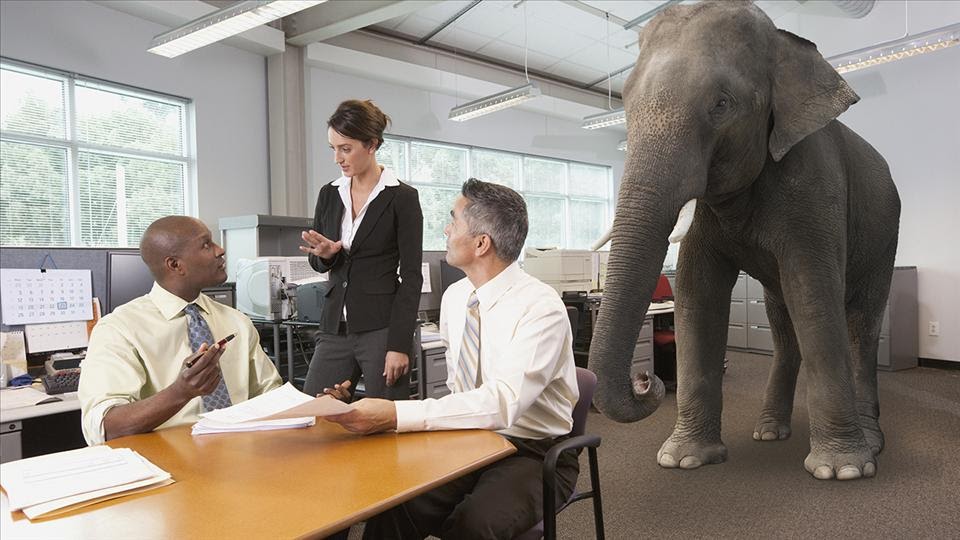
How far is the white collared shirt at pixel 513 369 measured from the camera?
1317mm

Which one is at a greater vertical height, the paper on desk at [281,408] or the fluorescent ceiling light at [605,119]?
the fluorescent ceiling light at [605,119]

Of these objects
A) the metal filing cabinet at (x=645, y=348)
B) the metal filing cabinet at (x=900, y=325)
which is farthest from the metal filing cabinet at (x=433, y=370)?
the metal filing cabinet at (x=900, y=325)

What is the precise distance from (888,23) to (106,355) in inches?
278

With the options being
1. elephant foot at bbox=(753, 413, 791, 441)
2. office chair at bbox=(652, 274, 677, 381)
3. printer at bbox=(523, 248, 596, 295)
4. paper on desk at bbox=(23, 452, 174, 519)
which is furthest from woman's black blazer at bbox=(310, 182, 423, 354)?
office chair at bbox=(652, 274, 677, 381)

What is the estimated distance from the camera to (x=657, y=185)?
7.25ft

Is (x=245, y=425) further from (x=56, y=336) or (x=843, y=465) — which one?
(x=843, y=465)

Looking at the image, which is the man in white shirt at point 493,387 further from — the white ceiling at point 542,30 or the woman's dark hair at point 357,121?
the white ceiling at point 542,30

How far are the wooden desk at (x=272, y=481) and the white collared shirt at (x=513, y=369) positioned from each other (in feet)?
0.22

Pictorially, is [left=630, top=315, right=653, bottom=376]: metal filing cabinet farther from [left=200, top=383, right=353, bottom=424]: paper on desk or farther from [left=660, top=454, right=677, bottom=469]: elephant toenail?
[left=200, top=383, right=353, bottom=424]: paper on desk

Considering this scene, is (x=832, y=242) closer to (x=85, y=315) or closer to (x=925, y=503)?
(x=925, y=503)

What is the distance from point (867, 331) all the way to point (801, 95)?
1.51 meters

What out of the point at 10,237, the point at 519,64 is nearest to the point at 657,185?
the point at 10,237

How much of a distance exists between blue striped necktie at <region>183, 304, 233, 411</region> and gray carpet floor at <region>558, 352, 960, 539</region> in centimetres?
144

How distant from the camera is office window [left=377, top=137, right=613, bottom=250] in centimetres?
787
